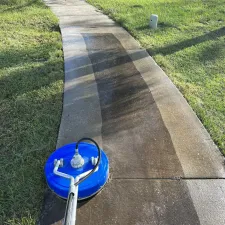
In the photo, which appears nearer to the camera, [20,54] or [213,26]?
[20,54]

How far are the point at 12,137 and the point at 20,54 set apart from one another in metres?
2.34

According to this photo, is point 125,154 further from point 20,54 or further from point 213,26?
point 213,26

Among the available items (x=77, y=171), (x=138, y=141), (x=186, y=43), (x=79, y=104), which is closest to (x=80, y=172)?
(x=77, y=171)

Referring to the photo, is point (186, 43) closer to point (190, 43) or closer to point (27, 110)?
point (190, 43)

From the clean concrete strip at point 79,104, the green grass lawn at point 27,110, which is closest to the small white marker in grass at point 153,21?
the green grass lawn at point 27,110

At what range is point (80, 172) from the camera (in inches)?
94.2

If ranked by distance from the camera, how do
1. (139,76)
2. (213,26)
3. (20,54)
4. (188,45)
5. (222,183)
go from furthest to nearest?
1. (213,26)
2. (188,45)
3. (20,54)
4. (139,76)
5. (222,183)

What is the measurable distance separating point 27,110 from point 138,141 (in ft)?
4.65

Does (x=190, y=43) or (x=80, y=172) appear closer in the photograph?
(x=80, y=172)

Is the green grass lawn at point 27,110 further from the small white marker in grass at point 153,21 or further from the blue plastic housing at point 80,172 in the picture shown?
the small white marker in grass at point 153,21

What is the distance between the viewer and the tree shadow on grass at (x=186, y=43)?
5316 mm

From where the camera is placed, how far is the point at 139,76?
4398mm

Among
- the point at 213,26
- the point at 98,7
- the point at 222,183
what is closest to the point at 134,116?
the point at 222,183

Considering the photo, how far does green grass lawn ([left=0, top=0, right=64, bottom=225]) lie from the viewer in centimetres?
244
